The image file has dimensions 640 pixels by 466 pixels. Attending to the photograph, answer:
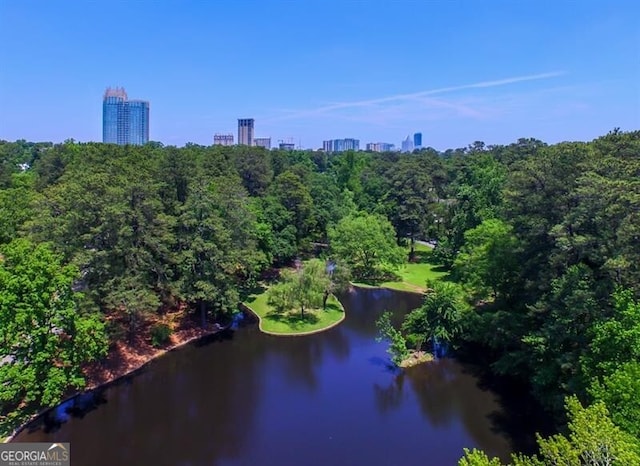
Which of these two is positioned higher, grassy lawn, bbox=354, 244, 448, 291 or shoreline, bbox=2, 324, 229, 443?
grassy lawn, bbox=354, 244, 448, 291

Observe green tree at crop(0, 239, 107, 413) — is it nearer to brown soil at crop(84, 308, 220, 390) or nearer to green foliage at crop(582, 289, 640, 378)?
brown soil at crop(84, 308, 220, 390)

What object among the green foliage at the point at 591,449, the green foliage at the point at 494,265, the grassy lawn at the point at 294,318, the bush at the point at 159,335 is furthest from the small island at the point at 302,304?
the green foliage at the point at 591,449

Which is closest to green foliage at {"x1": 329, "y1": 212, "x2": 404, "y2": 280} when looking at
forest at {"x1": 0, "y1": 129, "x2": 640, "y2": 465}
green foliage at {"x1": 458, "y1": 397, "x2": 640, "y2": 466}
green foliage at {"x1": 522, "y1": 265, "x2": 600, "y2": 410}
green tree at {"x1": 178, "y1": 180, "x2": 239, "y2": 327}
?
forest at {"x1": 0, "y1": 129, "x2": 640, "y2": 465}

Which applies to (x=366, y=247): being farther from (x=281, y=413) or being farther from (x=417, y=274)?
(x=281, y=413)

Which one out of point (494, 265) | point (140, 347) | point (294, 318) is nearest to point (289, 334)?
point (294, 318)

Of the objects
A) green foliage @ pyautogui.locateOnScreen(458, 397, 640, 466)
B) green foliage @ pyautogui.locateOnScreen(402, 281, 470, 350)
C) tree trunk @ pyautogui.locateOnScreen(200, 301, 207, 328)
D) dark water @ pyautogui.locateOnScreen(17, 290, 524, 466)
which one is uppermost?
green foliage @ pyautogui.locateOnScreen(458, 397, 640, 466)

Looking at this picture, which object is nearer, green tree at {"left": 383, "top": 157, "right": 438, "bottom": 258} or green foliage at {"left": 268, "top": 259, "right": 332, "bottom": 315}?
green foliage at {"left": 268, "top": 259, "right": 332, "bottom": 315}

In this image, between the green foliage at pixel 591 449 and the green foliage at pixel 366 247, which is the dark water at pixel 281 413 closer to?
the green foliage at pixel 591 449
